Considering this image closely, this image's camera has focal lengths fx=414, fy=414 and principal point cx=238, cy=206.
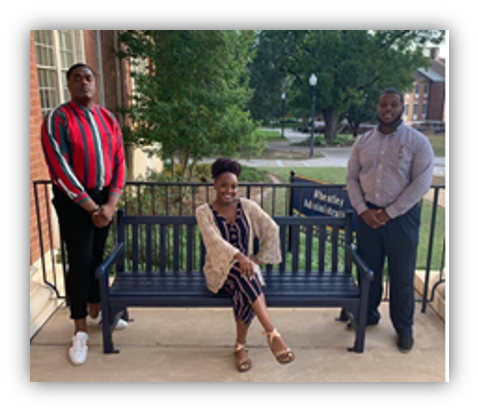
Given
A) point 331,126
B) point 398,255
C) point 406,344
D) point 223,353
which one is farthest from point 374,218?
point 331,126

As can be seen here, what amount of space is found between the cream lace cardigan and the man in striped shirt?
0.72m

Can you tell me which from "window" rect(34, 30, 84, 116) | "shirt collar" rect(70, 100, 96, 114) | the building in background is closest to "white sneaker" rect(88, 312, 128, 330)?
"shirt collar" rect(70, 100, 96, 114)

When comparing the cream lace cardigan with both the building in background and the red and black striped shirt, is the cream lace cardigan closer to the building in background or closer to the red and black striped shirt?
the red and black striped shirt

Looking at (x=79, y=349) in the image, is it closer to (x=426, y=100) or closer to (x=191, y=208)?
(x=191, y=208)

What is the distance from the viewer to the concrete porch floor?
114 inches

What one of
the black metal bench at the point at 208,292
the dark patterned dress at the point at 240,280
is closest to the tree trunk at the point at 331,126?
the black metal bench at the point at 208,292

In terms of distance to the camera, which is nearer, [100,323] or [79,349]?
[79,349]

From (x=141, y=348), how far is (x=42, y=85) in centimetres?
446

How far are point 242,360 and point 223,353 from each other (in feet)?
0.84

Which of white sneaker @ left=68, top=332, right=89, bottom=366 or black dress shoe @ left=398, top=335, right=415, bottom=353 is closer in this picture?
white sneaker @ left=68, top=332, right=89, bottom=366

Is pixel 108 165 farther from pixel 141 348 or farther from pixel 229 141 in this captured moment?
pixel 229 141

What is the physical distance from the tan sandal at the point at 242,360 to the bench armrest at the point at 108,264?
1.09m

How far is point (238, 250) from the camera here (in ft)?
9.75
